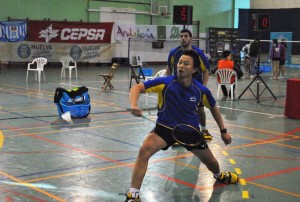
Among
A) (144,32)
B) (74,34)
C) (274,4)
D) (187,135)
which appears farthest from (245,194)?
(274,4)

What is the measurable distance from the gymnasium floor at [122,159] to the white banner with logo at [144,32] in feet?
67.4

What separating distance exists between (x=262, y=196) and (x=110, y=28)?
2773cm

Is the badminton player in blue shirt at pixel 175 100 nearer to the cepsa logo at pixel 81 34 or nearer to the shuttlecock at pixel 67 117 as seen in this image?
the shuttlecock at pixel 67 117

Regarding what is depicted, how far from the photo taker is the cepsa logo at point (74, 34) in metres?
29.7

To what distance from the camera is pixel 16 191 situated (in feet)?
18.5

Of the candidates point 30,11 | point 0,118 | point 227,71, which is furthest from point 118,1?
point 0,118

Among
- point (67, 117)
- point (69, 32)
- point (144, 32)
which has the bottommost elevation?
point (67, 117)

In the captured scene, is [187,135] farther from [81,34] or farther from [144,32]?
[144,32]

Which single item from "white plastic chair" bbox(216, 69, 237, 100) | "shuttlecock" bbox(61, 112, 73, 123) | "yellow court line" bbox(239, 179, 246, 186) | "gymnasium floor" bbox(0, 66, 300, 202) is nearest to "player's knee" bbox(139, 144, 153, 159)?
"gymnasium floor" bbox(0, 66, 300, 202)

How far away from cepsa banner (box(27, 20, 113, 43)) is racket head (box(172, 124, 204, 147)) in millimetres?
25187

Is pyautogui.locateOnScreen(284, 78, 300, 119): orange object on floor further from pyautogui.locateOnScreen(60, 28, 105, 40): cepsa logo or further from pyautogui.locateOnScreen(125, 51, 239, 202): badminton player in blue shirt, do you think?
pyautogui.locateOnScreen(60, 28, 105, 40): cepsa logo

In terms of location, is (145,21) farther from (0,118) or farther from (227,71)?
(0,118)

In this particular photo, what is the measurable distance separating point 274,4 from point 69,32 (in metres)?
17.7

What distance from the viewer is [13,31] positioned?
28.2 m
